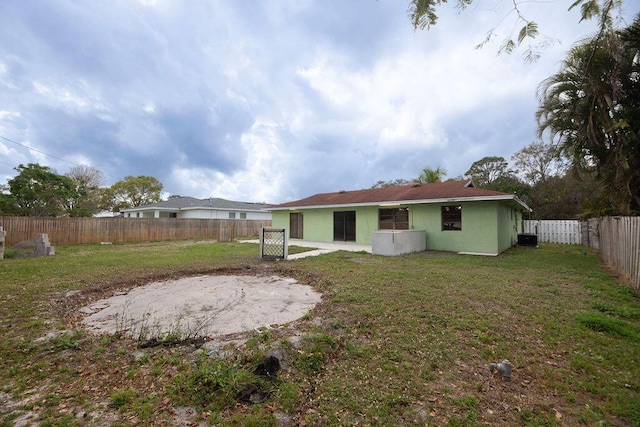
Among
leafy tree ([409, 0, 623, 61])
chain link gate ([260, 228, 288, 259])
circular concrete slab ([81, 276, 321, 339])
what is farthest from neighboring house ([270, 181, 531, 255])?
circular concrete slab ([81, 276, 321, 339])

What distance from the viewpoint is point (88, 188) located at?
25875 millimetres

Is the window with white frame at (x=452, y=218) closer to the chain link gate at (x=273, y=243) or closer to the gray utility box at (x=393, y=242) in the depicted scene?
the gray utility box at (x=393, y=242)

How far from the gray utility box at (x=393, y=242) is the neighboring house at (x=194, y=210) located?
15334 millimetres

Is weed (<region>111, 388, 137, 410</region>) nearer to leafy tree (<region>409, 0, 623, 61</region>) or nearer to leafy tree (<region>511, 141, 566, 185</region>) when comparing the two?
leafy tree (<region>409, 0, 623, 61</region>)

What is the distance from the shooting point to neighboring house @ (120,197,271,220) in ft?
85.0

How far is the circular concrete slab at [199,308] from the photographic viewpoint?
367cm

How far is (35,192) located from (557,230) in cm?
3205

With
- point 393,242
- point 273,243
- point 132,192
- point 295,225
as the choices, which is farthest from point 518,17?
point 132,192

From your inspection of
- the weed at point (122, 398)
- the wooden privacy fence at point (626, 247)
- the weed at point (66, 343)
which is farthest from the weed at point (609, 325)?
the weed at point (66, 343)

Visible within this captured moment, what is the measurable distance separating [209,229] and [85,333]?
17927 mm

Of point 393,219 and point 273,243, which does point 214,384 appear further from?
point 393,219

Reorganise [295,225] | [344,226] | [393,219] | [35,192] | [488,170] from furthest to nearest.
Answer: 1. [488,170]
2. [295,225]
3. [35,192]
4. [344,226]
5. [393,219]

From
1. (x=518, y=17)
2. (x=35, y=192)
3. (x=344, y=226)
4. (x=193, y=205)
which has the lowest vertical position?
(x=344, y=226)

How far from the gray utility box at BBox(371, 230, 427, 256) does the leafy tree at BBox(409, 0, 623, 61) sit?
7.42 m
